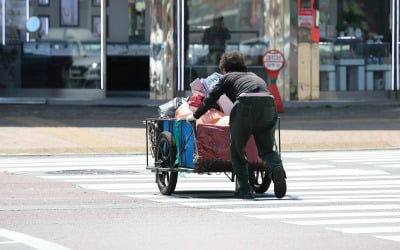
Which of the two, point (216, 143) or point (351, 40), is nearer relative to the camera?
point (216, 143)

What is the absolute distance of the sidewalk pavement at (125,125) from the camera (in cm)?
2536

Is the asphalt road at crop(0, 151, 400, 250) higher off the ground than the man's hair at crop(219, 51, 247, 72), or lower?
lower

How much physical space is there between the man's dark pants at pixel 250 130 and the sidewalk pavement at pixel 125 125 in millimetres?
9858

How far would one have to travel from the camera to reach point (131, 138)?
26.2 m

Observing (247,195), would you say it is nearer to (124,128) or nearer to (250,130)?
(250,130)

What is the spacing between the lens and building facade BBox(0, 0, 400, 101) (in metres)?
34.2

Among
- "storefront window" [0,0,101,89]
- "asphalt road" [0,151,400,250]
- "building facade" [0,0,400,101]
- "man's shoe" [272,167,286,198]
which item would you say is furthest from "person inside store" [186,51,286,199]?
"storefront window" [0,0,101,89]

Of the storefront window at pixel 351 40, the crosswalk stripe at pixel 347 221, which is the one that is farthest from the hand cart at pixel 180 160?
the storefront window at pixel 351 40

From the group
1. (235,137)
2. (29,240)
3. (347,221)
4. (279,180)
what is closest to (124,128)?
(235,137)

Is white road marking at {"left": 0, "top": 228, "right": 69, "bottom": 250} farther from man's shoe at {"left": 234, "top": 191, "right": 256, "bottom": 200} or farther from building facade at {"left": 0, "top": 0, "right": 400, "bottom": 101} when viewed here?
building facade at {"left": 0, "top": 0, "right": 400, "bottom": 101}

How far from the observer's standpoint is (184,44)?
3469cm

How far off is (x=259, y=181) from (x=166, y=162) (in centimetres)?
122

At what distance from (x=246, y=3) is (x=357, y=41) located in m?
3.22

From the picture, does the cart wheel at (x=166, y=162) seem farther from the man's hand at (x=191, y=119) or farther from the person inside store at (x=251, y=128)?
the person inside store at (x=251, y=128)
